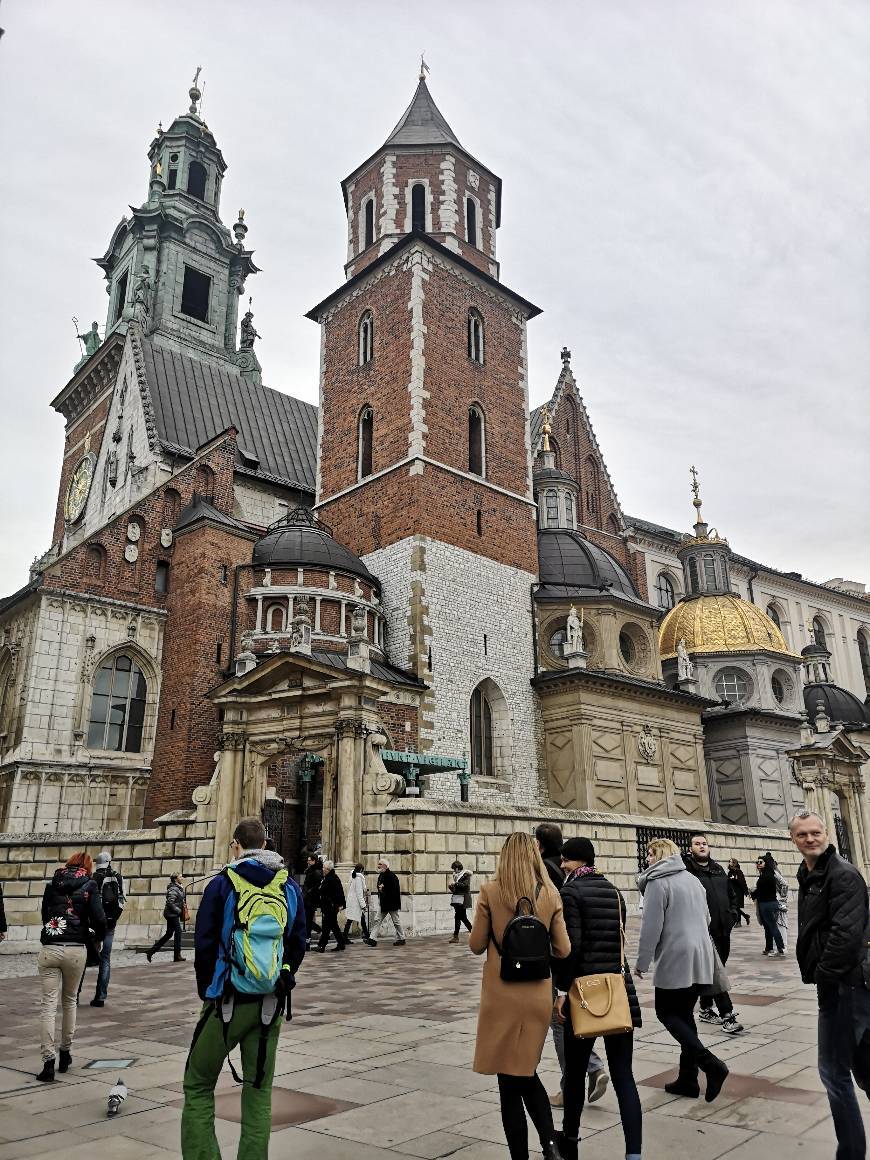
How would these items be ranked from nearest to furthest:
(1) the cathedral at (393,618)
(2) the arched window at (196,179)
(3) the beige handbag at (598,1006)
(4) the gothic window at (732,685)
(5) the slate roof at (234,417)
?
(3) the beige handbag at (598,1006), (1) the cathedral at (393,618), (5) the slate roof at (234,417), (4) the gothic window at (732,685), (2) the arched window at (196,179)

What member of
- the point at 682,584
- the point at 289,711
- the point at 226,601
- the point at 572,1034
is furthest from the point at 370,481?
the point at 572,1034

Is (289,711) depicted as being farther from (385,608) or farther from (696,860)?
(696,860)

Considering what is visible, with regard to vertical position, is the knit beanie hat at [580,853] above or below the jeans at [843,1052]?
above

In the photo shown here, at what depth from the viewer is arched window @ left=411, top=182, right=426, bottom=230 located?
31516mm

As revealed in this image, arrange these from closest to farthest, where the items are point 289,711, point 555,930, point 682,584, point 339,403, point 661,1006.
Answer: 1. point 555,930
2. point 661,1006
3. point 289,711
4. point 339,403
5. point 682,584

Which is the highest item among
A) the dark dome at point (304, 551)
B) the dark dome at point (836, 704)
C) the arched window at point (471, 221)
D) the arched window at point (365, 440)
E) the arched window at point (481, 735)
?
the arched window at point (471, 221)

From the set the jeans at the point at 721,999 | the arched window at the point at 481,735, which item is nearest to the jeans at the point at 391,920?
the jeans at the point at 721,999

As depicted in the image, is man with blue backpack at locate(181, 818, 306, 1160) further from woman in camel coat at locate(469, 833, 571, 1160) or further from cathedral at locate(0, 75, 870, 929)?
cathedral at locate(0, 75, 870, 929)

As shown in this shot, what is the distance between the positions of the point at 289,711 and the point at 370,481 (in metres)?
10.2

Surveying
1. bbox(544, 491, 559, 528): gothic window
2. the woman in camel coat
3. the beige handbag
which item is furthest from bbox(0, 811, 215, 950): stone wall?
bbox(544, 491, 559, 528): gothic window

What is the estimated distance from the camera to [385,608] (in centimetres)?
2602

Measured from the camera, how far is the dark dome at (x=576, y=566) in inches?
1164

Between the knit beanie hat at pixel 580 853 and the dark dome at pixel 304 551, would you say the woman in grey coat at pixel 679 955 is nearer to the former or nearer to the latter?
the knit beanie hat at pixel 580 853

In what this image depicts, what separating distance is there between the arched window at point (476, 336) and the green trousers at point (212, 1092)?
27.3 metres
